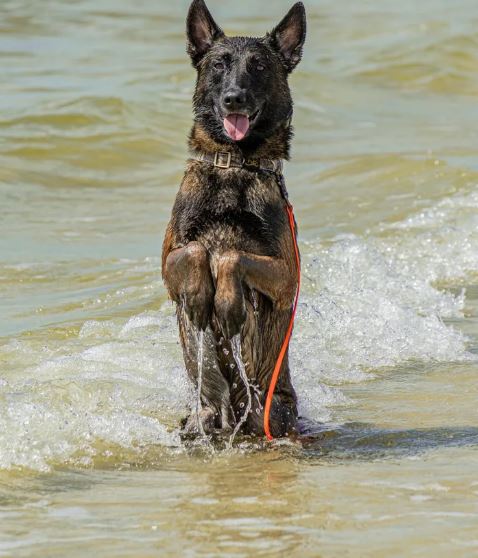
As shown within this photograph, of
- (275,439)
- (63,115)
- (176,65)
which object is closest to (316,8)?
(176,65)

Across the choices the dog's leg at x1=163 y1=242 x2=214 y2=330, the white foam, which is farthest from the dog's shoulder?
the white foam

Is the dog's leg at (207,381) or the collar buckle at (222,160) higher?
the collar buckle at (222,160)

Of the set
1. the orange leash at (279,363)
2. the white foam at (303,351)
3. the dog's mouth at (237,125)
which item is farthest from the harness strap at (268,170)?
the white foam at (303,351)

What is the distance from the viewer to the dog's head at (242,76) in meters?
6.08

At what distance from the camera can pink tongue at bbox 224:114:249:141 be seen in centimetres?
607

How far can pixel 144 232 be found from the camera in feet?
39.4

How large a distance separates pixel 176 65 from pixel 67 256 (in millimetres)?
9948

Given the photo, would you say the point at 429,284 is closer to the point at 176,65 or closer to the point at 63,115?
the point at 63,115

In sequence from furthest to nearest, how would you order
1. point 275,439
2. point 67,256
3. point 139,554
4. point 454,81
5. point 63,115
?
point 454,81
point 63,115
point 67,256
point 275,439
point 139,554

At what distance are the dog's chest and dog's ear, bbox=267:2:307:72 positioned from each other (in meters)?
0.84

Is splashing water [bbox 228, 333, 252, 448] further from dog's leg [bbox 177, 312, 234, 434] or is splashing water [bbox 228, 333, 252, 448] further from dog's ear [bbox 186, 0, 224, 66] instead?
dog's ear [bbox 186, 0, 224, 66]

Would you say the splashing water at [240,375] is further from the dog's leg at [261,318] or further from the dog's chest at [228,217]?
the dog's chest at [228,217]

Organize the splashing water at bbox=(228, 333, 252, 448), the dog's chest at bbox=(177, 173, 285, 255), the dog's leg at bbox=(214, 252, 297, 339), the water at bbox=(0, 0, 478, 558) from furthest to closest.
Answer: the splashing water at bbox=(228, 333, 252, 448) < the dog's chest at bbox=(177, 173, 285, 255) < the dog's leg at bbox=(214, 252, 297, 339) < the water at bbox=(0, 0, 478, 558)

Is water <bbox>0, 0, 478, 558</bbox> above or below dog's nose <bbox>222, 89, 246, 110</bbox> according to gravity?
below
